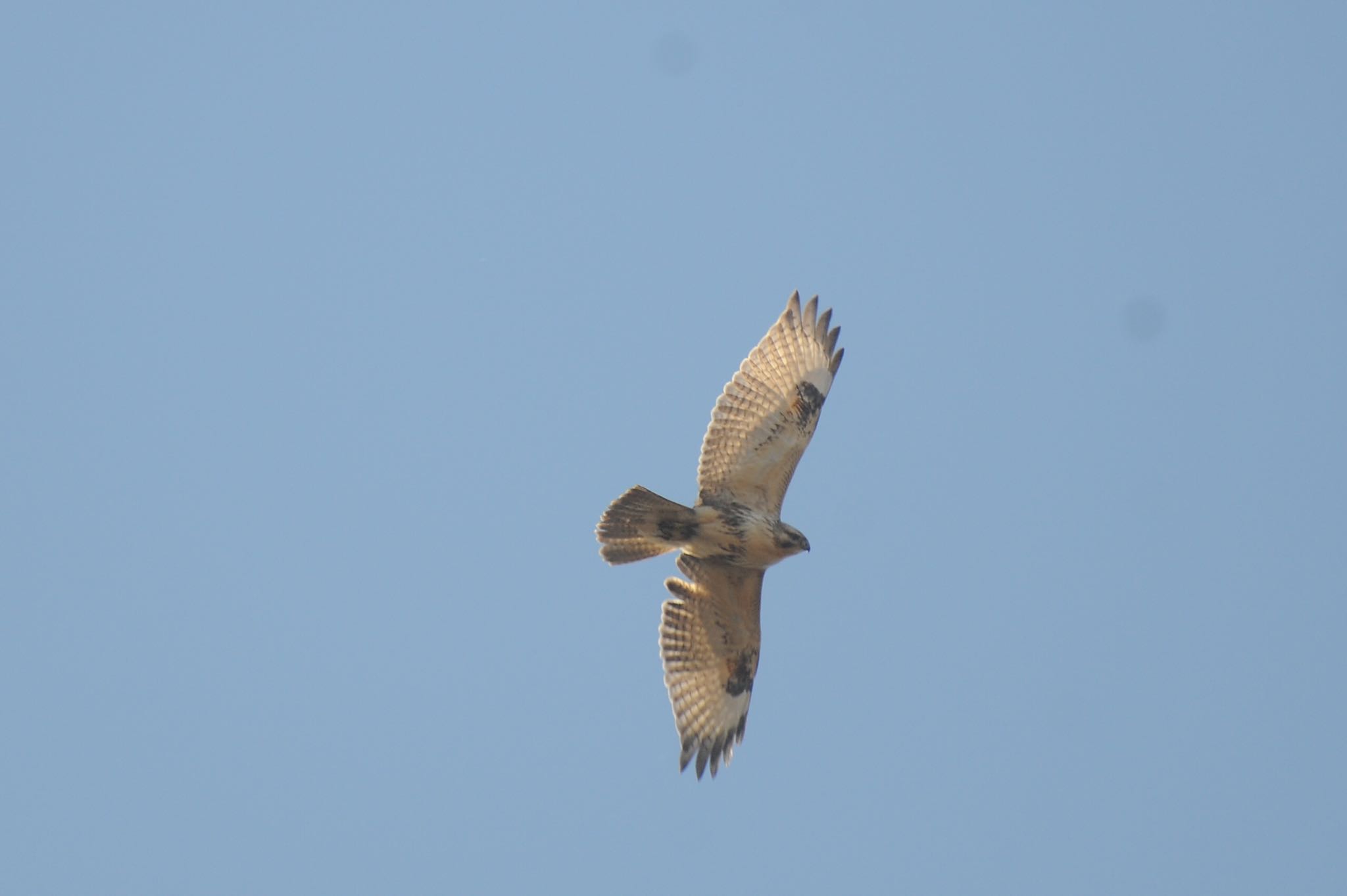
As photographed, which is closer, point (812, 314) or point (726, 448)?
point (726, 448)

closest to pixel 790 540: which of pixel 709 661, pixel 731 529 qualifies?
pixel 731 529

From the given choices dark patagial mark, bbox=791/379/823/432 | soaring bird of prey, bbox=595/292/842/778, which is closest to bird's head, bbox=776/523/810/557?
soaring bird of prey, bbox=595/292/842/778

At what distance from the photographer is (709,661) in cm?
1202

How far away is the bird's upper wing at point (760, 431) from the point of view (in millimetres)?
11492

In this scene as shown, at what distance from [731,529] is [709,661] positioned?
133 cm

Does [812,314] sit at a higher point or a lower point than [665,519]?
higher

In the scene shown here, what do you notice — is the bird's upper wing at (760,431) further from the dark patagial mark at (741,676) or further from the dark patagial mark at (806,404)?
the dark patagial mark at (741,676)

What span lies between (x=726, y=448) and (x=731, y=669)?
178 centimetres

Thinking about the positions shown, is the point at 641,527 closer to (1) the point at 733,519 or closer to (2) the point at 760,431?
(1) the point at 733,519

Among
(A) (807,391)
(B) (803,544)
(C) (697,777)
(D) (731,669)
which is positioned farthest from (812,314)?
(C) (697,777)

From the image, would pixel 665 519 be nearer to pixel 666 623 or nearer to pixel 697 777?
pixel 666 623

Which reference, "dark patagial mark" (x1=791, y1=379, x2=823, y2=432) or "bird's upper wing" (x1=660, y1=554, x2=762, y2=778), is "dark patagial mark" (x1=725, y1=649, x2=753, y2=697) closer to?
"bird's upper wing" (x1=660, y1=554, x2=762, y2=778)

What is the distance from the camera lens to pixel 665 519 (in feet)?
36.4

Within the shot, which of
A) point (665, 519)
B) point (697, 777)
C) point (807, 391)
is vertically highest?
point (807, 391)
